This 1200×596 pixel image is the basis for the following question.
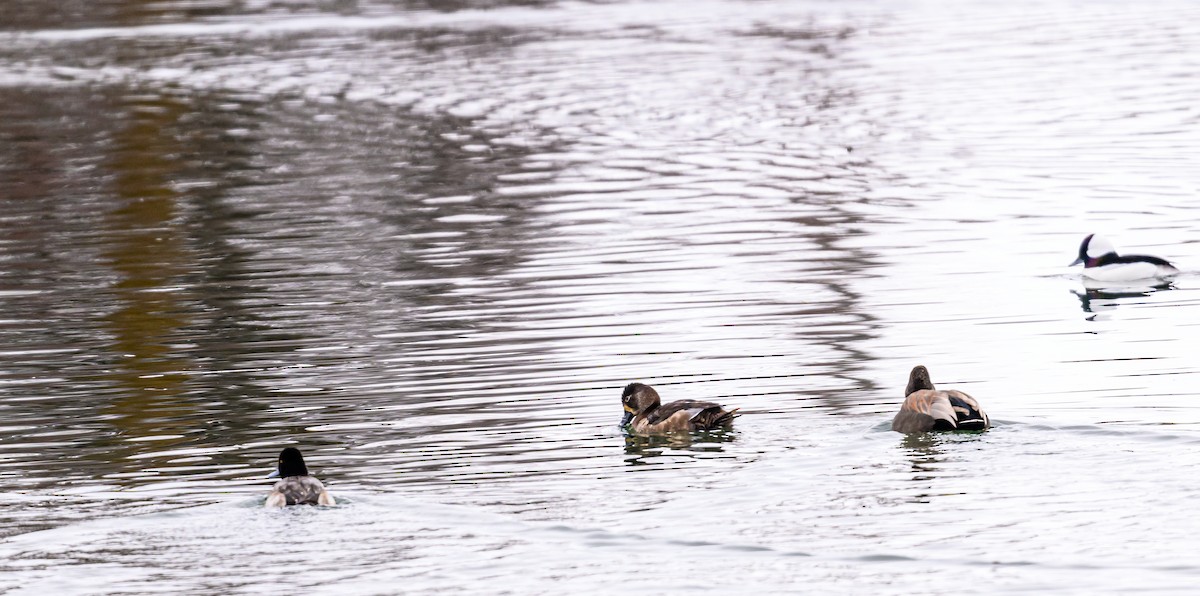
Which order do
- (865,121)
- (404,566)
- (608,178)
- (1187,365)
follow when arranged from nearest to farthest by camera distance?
1. (404,566)
2. (1187,365)
3. (608,178)
4. (865,121)

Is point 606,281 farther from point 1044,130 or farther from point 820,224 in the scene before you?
point 1044,130

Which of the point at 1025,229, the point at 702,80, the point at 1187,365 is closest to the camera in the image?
the point at 1187,365

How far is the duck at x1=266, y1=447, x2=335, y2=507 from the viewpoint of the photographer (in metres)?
10.5

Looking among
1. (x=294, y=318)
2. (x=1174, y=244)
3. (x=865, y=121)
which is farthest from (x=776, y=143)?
(x=294, y=318)

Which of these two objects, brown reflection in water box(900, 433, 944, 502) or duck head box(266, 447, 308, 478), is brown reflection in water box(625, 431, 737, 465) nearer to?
brown reflection in water box(900, 433, 944, 502)

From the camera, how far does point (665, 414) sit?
12203mm

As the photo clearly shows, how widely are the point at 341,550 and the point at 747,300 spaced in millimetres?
7723

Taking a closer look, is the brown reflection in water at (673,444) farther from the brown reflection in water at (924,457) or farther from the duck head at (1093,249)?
the duck head at (1093,249)

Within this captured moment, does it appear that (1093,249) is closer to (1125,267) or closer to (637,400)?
(1125,267)

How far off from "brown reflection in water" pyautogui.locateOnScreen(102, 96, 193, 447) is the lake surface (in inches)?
2.9

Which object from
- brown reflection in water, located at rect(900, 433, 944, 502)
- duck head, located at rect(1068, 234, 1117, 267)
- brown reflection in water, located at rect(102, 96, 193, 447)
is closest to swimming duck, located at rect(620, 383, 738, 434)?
brown reflection in water, located at rect(900, 433, 944, 502)

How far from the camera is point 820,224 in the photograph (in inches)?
845

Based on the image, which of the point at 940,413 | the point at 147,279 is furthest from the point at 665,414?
the point at 147,279

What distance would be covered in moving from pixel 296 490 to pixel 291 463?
35cm
